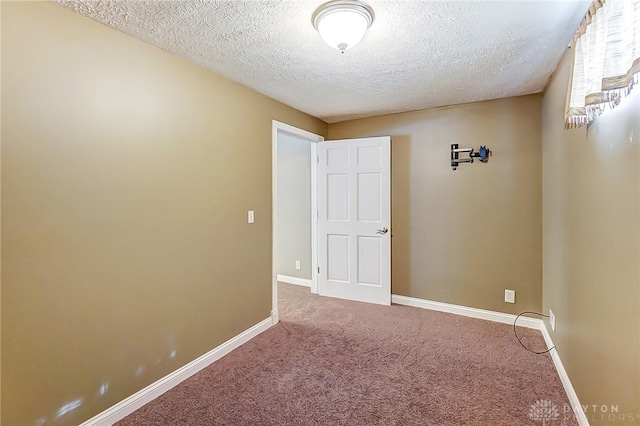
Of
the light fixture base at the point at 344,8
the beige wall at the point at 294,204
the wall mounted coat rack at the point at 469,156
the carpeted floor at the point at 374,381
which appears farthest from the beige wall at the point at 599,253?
the beige wall at the point at 294,204

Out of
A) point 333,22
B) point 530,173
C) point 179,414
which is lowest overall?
point 179,414

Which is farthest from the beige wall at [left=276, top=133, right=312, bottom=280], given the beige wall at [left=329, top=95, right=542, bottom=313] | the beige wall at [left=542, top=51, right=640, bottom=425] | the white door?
the beige wall at [left=542, top=51, right=640, bottom=425]

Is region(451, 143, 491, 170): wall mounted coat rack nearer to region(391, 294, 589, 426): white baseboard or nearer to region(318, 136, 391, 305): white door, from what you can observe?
region(318, 136, 391, 305): white door

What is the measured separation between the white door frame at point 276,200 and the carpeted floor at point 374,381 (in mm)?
481

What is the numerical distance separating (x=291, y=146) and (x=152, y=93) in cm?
247

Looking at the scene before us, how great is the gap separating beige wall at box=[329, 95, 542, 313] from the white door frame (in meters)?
0.72

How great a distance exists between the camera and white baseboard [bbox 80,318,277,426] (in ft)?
5.74

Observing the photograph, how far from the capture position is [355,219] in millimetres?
3725

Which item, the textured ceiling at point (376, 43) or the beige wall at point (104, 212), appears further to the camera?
the textured ceiling at point (376, 43)

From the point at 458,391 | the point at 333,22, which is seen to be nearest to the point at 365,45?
the point at 333,22

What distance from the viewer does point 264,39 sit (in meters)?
1.89

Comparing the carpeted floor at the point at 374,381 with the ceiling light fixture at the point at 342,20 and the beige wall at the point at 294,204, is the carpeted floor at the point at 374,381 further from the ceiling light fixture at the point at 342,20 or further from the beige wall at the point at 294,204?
the ceiling light fixture at the point at 342,20

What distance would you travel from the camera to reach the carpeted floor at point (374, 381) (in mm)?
1800

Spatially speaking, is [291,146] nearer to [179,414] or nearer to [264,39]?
[264,39]
